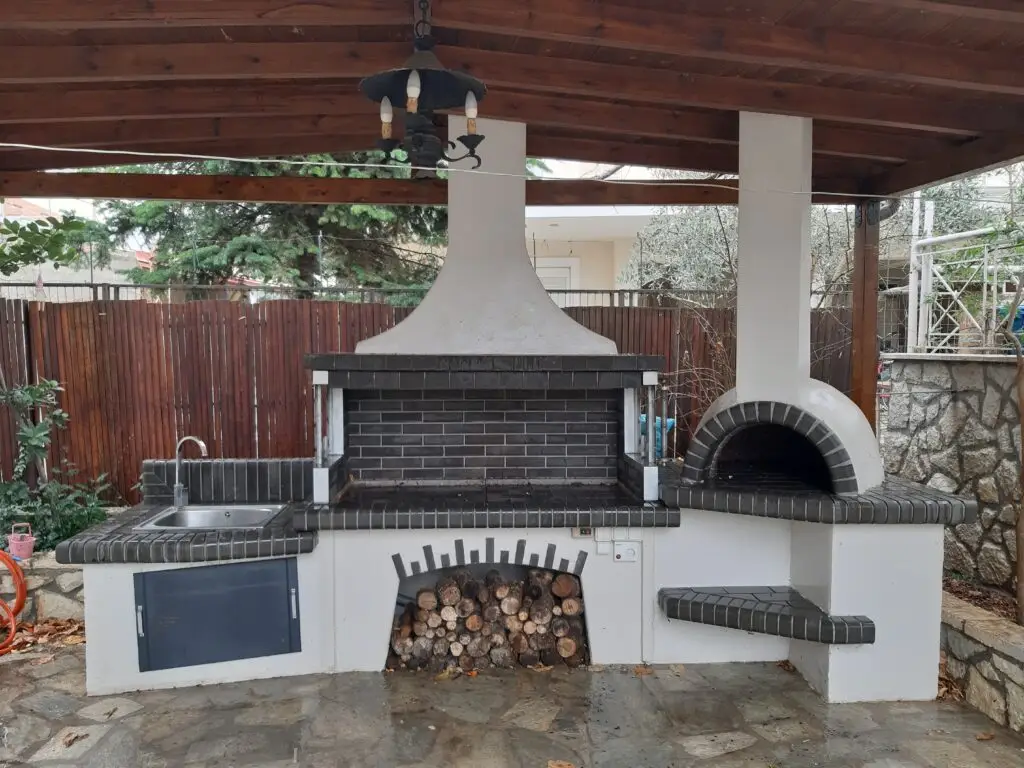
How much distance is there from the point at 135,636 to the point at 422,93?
3158 mm

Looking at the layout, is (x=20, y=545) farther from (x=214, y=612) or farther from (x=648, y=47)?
(x=648, y=47)

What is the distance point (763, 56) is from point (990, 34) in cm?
95

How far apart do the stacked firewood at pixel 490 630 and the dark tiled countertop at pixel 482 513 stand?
19.0 inches

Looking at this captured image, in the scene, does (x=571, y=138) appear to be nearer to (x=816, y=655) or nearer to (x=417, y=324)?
(x=417, y=324)

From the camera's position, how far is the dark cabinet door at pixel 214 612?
12.0 feet

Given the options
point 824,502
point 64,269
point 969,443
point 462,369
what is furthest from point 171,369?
point 64,269

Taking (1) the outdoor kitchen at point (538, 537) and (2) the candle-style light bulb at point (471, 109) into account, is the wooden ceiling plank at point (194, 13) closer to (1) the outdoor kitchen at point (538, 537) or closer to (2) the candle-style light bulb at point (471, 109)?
(2) the candle-style light bulb at point (471, 109)

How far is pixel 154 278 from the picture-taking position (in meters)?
8.50

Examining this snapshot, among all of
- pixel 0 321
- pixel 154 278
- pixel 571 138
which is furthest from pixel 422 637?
pixel 154 278

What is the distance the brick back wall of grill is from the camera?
465cm

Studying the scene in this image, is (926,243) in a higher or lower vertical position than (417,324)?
higher

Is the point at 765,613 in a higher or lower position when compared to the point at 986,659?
higher

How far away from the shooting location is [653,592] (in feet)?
13.1

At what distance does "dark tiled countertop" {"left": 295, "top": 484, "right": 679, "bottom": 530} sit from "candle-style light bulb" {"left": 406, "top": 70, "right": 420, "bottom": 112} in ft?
7.39
